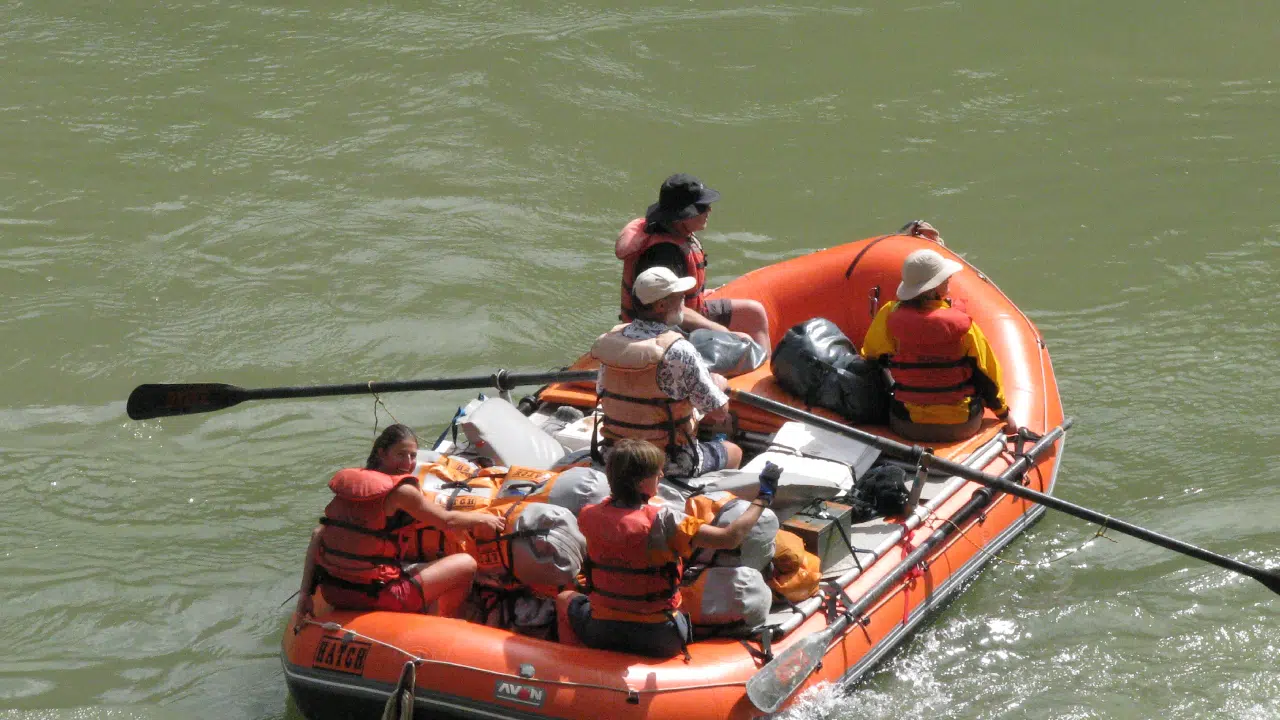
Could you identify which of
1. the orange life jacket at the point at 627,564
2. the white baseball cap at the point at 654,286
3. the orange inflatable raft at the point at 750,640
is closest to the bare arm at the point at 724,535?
the orange life jacket at the point at 627,564

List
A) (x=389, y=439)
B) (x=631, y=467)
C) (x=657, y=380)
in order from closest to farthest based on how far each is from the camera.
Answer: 1. (x=631, y=467)
2. (x=389, y=439)
3. (x=657, y=380)

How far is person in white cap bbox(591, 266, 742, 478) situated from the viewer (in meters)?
4.90

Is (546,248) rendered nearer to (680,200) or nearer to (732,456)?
(680,200)

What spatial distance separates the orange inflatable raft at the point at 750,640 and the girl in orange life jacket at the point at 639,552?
87mm

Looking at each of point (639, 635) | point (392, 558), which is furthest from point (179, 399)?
point (639, 635)

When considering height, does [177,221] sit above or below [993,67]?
below

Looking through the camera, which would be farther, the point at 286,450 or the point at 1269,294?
the point at 1269,294

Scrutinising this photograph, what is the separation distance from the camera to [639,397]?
197 inches

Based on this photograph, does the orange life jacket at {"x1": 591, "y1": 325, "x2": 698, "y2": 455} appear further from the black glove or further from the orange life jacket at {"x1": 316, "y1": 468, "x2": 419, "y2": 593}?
the orange life jacket at {"x1": 316, "y1": 468, "x2": 419, "y2": 593}

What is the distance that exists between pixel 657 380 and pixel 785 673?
1.09 m

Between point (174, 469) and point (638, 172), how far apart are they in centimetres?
452

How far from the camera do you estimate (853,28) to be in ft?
40.2

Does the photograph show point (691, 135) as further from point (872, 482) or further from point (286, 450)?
point (872, 482)

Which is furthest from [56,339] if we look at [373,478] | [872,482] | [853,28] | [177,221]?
[853,28]
